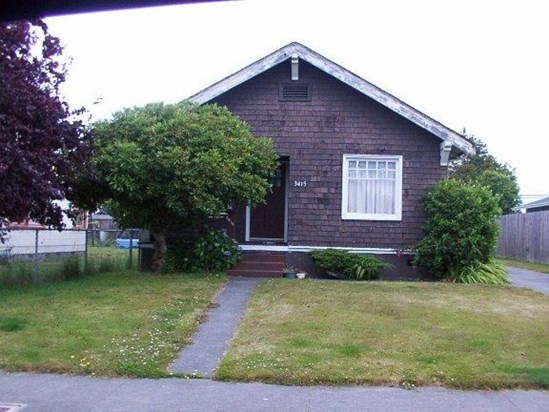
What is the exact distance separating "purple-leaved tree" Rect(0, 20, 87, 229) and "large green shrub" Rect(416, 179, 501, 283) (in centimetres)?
831

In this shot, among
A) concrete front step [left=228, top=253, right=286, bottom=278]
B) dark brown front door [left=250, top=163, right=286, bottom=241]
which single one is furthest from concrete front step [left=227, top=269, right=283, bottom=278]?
dark brown front door [left=250, top=163, right=286, bottom=241]

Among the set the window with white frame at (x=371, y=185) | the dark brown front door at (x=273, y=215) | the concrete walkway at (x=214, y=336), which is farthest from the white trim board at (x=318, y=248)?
the concrete walkway at (x=214, y=336)

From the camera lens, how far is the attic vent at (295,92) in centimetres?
1622

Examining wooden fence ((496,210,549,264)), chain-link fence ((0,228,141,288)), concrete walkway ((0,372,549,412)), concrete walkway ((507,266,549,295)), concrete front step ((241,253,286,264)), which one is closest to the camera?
concrete walkway ((0,372,549,412))

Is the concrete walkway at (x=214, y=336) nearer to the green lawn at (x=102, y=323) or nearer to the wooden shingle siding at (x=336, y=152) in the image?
the green lawn at (x=102, y=323)

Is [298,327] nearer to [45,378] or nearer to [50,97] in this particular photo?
[45,378]

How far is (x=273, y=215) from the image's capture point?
1728 cm

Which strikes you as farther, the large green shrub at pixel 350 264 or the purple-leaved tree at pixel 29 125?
the large green shrub at pixel 350 264

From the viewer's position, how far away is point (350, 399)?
674 cm

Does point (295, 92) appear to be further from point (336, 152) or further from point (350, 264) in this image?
point (350, 264)

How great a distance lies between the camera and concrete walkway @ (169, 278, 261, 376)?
7.83m

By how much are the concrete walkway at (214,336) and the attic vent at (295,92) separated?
523cm

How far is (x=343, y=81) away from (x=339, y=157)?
1742 mm

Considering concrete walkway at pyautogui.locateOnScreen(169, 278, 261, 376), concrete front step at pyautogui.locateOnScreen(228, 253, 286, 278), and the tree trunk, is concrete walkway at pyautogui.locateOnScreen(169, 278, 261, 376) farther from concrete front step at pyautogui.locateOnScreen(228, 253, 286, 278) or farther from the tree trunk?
the tree trunk
